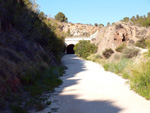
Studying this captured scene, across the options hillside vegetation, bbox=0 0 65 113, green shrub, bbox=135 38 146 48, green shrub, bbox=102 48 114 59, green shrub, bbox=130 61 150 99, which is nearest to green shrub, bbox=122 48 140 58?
green shrub, bbox=135 38 146 48

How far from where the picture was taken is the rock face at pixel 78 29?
89.6 m

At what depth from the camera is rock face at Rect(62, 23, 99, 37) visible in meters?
89.6

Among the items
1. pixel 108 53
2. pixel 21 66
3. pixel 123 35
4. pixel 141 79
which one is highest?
pixel 123 35

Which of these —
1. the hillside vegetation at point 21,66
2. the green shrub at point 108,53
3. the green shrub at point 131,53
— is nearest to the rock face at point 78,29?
the green shrub at point 108,53

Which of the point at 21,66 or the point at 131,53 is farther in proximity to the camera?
the point at 131,53

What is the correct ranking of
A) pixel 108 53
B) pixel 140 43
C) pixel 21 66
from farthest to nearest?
pixel 108 53
pixel 140 43
pixel 21 66

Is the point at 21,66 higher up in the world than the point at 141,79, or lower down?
higher up

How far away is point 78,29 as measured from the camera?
9175 centimetres

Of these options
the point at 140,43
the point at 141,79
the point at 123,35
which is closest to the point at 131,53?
the point at 140,43

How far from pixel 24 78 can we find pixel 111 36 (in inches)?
898

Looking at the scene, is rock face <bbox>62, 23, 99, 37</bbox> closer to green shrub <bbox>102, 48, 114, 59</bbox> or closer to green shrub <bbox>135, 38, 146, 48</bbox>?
green shrub <bbox>102, 48, 114, 59</bbox>

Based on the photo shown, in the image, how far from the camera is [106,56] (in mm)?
28500

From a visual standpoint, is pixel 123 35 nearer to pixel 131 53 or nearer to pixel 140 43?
pixel 140 43

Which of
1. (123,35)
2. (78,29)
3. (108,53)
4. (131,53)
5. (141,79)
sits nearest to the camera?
(141,79)
